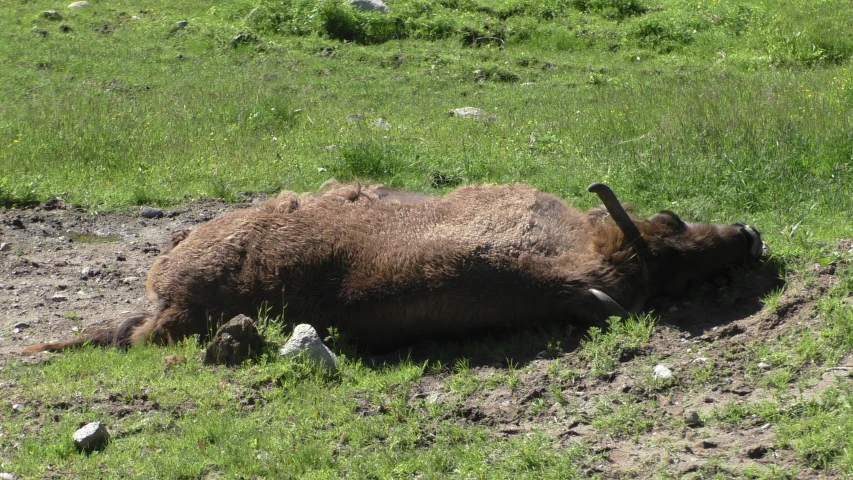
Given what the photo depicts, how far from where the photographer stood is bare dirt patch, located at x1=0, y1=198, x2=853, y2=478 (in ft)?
14.2

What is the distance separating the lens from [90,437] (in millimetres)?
4898

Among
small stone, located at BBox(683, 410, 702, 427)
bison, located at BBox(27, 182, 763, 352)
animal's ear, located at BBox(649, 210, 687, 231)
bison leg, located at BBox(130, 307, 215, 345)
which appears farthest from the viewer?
animal's ear, located at BBox(649, 210, 687, 231)

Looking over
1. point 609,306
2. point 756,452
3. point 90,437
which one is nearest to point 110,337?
point 90,437

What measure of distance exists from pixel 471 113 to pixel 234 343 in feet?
24.7

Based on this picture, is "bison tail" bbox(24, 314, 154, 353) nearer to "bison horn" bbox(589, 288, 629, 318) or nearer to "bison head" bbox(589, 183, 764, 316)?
"bison horn" bbox(589, 288, 629, 318)

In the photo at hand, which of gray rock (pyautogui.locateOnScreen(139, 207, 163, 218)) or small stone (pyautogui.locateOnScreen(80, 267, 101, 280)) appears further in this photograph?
gray rock (pyautogui.locateOnScreen(139, 207, 163, 218))

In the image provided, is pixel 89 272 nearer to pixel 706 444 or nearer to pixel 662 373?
pixel 662 373

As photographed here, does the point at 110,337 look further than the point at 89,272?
No

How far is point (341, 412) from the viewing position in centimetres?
514

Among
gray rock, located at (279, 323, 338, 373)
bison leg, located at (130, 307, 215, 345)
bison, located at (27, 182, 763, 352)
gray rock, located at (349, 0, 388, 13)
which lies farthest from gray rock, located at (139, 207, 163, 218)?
gray rock, located at (349, 0, 388, 13)

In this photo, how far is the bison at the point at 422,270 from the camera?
5.97 m

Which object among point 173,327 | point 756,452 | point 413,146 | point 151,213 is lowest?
point 151,213

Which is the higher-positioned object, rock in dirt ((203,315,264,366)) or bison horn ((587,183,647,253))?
bison horn ((587,183,647,253))

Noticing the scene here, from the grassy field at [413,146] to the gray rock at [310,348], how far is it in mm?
90
